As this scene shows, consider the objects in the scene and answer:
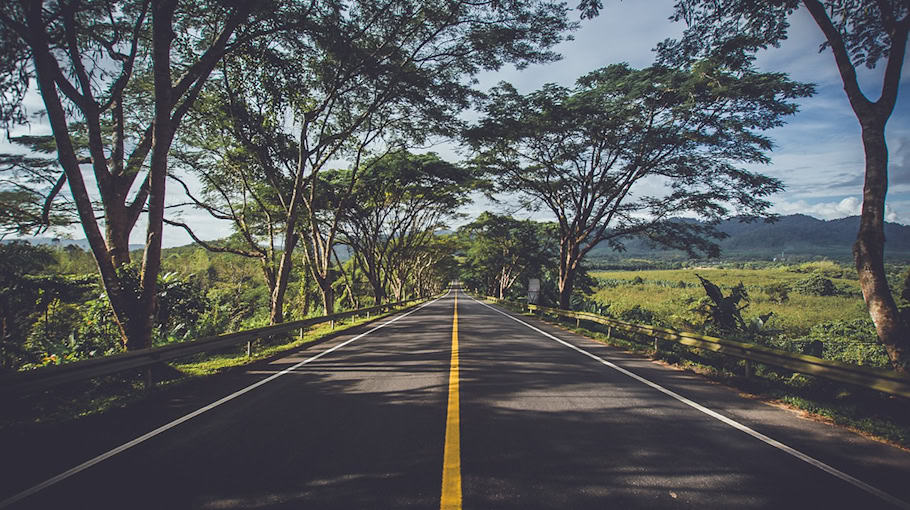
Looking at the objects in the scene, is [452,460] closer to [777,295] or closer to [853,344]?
[853,344]

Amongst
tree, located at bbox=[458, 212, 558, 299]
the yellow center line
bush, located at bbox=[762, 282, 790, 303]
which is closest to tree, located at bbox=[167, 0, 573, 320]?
the yellow center line

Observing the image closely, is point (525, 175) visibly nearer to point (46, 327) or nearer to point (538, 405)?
point (538, 405)

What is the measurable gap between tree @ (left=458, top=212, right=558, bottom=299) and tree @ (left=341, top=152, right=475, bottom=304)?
4.88 m

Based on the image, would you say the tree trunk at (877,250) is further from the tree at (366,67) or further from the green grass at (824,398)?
the tree at (366,67)

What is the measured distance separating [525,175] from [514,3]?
11.3 meters

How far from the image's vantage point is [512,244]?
42.7 m

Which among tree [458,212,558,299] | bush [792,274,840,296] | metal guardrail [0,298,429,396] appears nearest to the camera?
metal guardrail [0,298,429,396]

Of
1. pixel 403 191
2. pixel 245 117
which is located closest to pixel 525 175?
pixel 403 191

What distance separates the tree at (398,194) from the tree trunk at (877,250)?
17.4 meters

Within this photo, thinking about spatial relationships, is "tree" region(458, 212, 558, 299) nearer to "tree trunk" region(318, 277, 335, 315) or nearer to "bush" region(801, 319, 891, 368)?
"tree trunk" region(318, 277, 335, 315)

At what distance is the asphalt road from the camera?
2994mm

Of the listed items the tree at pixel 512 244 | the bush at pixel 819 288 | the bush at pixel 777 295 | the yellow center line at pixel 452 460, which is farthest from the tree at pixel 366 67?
the bush at pixel 819 288

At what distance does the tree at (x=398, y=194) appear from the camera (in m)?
21.3

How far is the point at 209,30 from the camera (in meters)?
10.2
